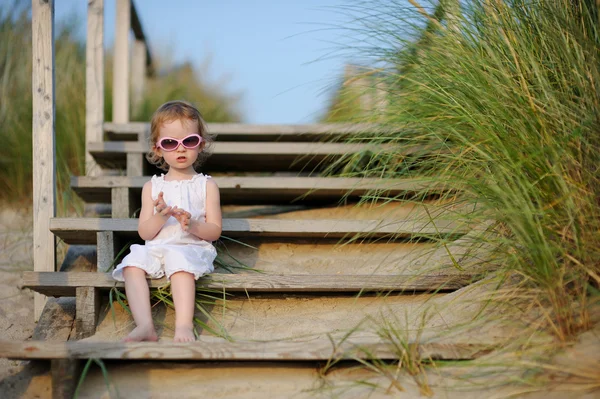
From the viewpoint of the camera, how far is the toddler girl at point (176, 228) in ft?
6.65

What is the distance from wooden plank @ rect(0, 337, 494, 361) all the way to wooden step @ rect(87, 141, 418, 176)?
4.12 ft

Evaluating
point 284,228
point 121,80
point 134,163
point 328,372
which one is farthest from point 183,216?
point 121,80

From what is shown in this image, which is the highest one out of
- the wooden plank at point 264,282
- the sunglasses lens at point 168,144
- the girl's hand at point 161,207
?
the sunglasses lens at point 168,144

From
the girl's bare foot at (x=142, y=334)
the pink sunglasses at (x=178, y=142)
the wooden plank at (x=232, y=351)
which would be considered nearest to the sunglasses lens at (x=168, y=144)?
the pink sunglasses at (x=178, y=142)

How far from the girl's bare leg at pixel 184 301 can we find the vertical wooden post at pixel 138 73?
2974 mm

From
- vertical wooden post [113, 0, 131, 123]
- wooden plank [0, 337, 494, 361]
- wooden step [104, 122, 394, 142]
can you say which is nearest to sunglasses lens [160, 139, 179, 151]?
wooden plank [0, 337, 494, 361]

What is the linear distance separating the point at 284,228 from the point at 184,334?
0.77 metres

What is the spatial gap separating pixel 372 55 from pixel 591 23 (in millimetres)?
986

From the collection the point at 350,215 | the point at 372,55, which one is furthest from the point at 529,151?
the point at 350,215

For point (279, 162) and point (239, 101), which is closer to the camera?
point (279, 162)

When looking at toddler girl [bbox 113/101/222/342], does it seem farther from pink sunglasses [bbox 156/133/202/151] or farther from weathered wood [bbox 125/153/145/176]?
weathered wood [bbox 125/153/145/176]

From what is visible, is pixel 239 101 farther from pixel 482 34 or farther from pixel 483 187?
pixel 483 187

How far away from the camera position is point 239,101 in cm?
624

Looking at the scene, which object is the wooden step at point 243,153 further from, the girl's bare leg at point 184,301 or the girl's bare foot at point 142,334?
the girl's bare foot at point 142,334
